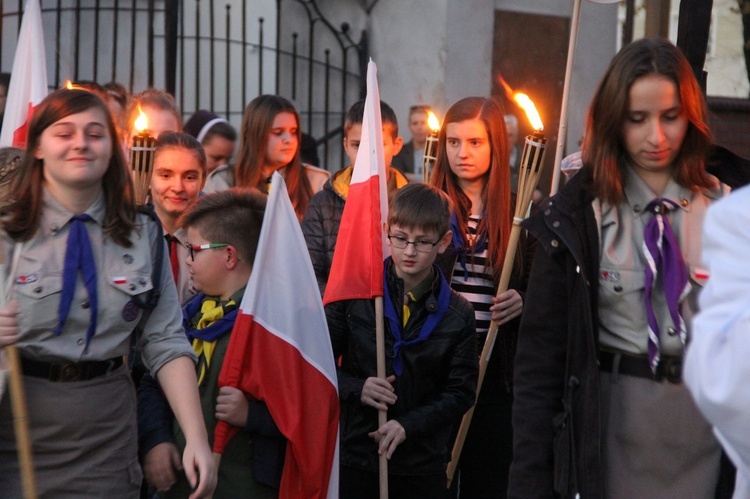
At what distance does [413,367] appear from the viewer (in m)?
4.30

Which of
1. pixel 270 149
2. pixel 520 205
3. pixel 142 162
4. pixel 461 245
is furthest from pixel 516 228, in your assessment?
pixel 270 149

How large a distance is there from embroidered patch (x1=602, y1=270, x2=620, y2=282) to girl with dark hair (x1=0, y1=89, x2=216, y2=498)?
1.27 metres

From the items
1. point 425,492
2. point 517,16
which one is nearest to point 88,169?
point 425,492

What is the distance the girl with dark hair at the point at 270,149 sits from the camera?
631cm

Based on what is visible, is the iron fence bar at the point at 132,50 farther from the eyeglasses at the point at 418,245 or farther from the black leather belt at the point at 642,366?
the black leather belt at the point at 642,366

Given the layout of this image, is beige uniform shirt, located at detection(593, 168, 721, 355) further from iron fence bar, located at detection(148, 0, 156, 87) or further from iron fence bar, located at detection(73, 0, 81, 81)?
iron fence bar, located at detection(73, 0, 81, 81)

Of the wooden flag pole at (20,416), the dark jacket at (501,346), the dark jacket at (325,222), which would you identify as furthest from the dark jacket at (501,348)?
the wooden flag pole at (20,416)

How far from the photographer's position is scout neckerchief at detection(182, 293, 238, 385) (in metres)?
3.99

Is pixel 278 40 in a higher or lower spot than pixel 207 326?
higher

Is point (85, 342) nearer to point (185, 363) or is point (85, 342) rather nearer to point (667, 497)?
point (185, 363)

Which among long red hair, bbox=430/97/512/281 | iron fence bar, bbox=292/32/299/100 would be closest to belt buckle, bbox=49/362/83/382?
long red hair, bbox=430/97/512/281

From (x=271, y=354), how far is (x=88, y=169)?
3.30ft

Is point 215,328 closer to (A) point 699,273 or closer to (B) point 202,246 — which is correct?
(B) point 202,246

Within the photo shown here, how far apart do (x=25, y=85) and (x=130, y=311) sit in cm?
295
